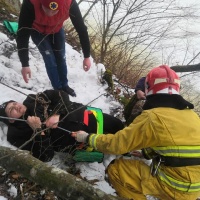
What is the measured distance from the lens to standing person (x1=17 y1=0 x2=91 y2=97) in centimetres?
251

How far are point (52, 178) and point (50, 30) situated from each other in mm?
1702

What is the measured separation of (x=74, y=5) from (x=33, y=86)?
52.4 inches

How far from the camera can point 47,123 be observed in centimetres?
248

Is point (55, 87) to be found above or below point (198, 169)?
above

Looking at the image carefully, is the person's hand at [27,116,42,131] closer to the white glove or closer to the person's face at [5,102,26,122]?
the person's face at [5,102,26,122]

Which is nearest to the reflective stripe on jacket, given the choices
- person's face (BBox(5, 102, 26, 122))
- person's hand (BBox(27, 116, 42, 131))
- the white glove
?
the white glove

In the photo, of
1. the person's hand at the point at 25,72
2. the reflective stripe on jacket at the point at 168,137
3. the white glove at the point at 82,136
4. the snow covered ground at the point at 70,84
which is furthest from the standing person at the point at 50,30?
the reflective stripe on jacket at the point at 168,137

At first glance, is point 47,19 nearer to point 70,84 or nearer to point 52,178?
point 70,84

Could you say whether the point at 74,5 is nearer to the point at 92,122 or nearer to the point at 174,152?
the point at 92,122

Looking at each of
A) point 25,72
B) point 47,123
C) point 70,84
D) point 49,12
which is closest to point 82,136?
point 47,123

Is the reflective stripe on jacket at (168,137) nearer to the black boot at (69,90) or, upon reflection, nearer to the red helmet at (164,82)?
the red helmet at (164,82)

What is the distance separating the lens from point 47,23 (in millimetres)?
2701

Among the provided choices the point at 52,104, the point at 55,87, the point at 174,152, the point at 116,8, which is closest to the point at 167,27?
the point at 116,8

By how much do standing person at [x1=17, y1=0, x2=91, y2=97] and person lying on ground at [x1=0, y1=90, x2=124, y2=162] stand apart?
41 centimetres
